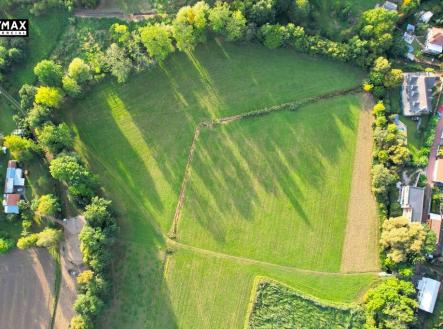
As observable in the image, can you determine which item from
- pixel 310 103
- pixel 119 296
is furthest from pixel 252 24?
pixel 119 296

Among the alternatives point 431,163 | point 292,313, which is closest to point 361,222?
point 431,163

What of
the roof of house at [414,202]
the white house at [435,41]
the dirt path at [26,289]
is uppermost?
the white house at [435,41]

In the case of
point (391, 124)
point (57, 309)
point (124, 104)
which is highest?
point (391, 124)

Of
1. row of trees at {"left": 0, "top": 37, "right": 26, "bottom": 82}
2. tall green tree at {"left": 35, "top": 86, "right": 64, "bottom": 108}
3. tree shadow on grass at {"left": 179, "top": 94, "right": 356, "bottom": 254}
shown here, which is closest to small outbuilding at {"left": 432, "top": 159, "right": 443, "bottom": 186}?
tree shadow on grass at {"left": 179, "top": 94, "right": 356, "bottom": 254}

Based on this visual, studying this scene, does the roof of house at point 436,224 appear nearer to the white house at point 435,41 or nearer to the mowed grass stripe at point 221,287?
the mowed grass stripe at point 221,287

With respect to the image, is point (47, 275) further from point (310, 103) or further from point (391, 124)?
point (391, 124)

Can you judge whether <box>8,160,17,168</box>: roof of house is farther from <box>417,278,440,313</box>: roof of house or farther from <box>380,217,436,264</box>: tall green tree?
<box>417,278,440,313</box>: roof of house

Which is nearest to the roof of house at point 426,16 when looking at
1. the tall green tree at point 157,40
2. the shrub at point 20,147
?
the tall green tree at point 157,40
